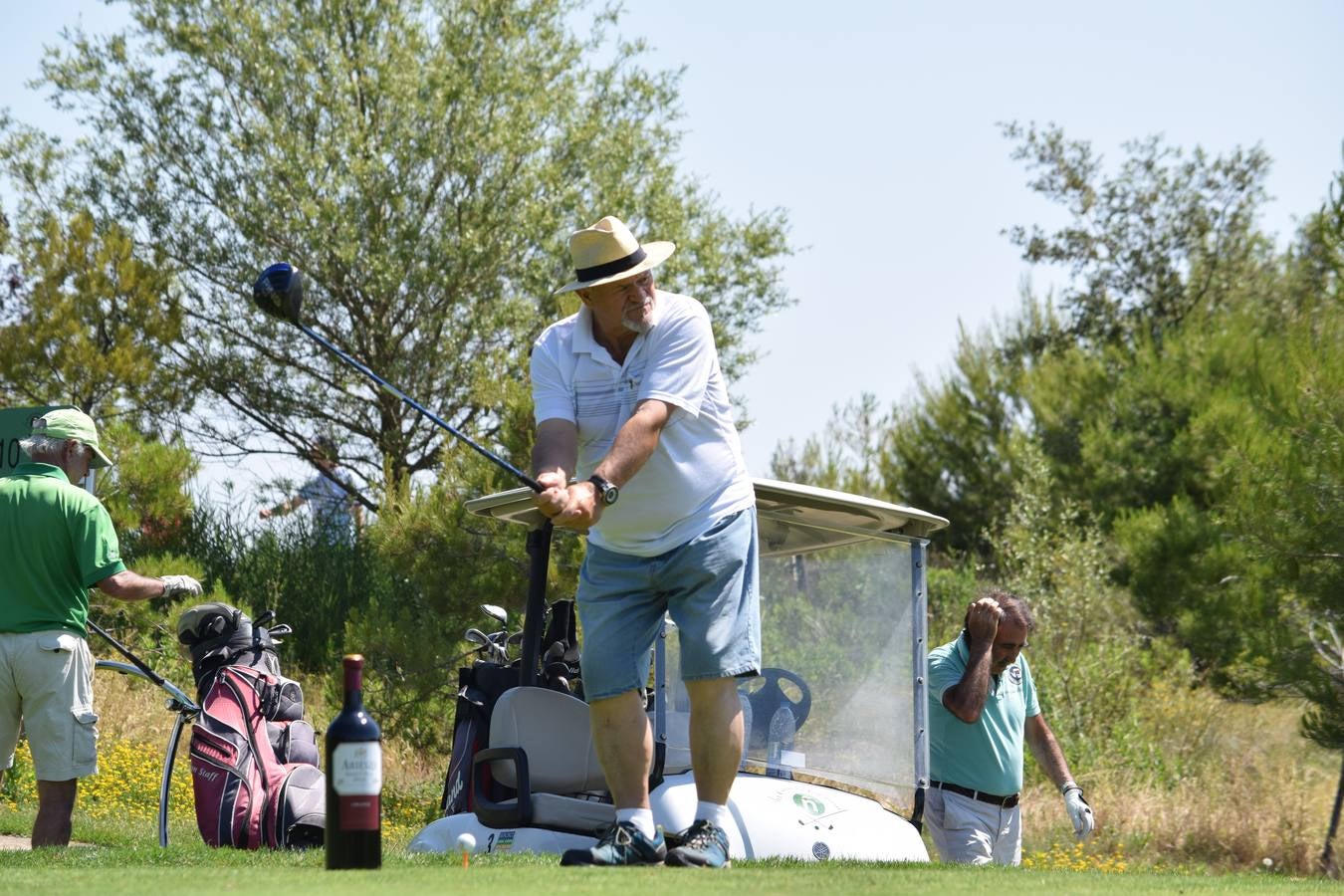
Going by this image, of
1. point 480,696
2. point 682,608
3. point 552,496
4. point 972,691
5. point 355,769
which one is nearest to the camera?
point 355,769

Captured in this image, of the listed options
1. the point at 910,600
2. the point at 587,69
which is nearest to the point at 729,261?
the point at 587,69

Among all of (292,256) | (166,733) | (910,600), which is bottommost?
(166,733)

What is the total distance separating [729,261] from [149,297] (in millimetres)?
7387

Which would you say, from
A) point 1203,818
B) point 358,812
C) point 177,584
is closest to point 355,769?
point 358,812

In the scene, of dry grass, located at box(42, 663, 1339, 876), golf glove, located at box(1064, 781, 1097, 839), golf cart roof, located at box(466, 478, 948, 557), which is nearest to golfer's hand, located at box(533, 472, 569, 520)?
golf cart roof, located at box(466, 478, 948, 557)

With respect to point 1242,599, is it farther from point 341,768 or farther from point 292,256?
point 341,768

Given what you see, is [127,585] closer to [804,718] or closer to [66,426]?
[66,426]

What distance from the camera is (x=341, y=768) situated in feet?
11.8

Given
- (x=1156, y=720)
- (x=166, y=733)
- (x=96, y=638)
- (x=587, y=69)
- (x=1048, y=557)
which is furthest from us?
(x=587, y=69)

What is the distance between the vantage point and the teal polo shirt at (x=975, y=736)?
6.95 meters

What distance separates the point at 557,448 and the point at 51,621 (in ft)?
8.45

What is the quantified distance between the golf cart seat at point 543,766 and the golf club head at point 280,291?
166cm

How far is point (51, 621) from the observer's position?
6180 mm

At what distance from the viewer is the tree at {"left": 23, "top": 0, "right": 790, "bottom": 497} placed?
1820 cm
